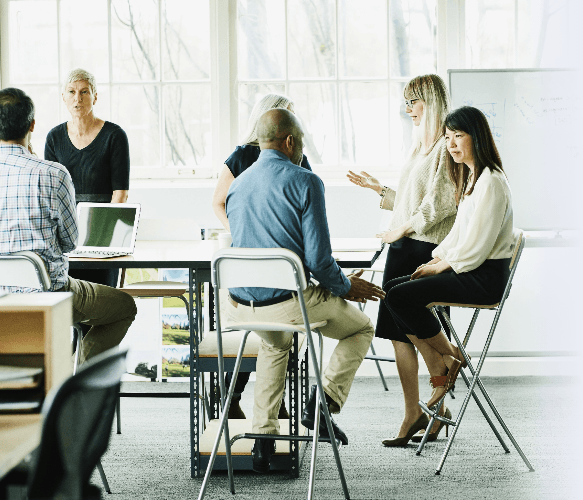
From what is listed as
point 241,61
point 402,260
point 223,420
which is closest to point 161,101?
point 241,61

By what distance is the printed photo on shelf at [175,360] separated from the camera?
15.7ft

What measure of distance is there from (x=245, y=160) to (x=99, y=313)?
40.3 inches

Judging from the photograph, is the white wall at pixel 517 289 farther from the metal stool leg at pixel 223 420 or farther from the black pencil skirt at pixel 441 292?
the metal stool leg at pixel 223 420

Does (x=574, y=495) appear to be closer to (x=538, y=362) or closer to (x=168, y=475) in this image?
(x=168, y=475)

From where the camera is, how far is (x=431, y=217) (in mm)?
3318

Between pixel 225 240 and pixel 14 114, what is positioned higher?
pixel 14 114

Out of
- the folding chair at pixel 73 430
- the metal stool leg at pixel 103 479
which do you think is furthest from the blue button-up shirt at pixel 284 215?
the folding chair at pixel 73 430

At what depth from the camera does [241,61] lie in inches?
195

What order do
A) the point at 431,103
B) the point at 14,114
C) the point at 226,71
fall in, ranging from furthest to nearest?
the point at 226,71
the point at 431,103
the point at 14,114

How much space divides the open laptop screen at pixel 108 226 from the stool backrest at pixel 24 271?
0.74 meters

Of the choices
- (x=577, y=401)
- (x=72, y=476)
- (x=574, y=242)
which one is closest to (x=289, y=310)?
(x=72, y=476)

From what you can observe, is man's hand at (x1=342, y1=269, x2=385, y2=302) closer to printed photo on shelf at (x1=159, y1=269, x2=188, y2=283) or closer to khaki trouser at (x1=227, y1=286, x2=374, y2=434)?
khaki trouser at (x1=227, y1=286, x2=374, y2=434)

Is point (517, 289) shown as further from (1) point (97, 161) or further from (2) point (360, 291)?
(1) point (97, 161)

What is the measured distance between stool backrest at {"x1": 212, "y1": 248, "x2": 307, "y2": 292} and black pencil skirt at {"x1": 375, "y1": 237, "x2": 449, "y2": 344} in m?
1.17
